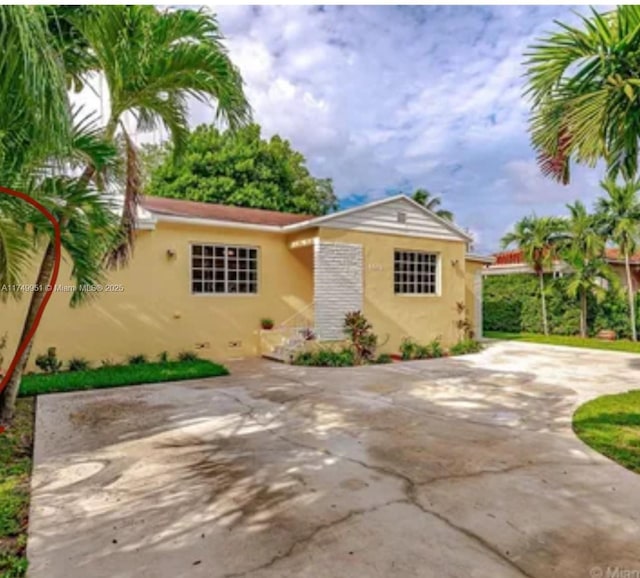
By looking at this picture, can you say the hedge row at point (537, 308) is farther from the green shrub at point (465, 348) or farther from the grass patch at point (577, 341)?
the green shrub at point (465, 348)

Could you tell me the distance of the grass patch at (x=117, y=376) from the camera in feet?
26.3

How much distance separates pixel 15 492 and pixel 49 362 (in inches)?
255

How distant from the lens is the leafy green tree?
25.1 metres

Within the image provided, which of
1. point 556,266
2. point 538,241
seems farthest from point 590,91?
point 556,266

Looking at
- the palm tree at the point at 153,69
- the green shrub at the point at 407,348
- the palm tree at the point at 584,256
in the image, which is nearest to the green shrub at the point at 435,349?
the green shrub at the point at 407,348

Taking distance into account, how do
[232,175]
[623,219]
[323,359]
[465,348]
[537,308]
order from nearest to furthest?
1. [323,359]
2. [465,348]
3. [623,219]
4. [537,308]
5. [232,175]

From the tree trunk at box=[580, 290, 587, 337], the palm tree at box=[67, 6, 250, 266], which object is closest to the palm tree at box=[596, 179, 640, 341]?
the tree trunk at box=[580, 290, 587, 337]

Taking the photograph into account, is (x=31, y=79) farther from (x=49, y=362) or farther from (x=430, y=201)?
(x=430, y=201)

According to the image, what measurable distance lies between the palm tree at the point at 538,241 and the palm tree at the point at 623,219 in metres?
1.68

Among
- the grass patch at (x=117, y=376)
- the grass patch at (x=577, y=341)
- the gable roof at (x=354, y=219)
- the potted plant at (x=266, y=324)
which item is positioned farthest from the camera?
the grass patch at (x=577, y=341)

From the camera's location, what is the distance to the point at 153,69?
6066 millimetres

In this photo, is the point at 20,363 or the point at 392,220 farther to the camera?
the point at 392,220

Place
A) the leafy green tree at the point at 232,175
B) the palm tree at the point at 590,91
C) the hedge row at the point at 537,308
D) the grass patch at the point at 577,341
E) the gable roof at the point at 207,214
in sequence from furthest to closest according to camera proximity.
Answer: the leafy green tree at the point at 232,175 → the hedge row at the point at 537,308 → the grass patch at the point at 577,341 → the gable roof at the point at 207,214 → the palm tree at the point at 590,91

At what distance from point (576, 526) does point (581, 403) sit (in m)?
4.66
